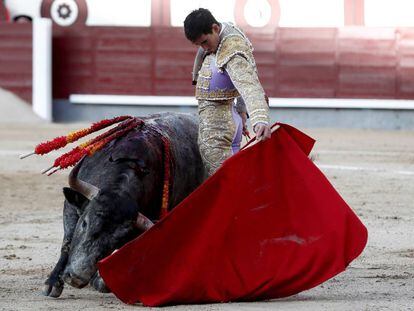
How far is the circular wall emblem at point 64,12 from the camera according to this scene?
14.4m

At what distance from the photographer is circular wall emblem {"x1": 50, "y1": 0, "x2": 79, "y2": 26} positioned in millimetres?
14445

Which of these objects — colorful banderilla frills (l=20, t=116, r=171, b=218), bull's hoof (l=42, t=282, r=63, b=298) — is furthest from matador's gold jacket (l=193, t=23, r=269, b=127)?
bull's hoof (l=42, t=282, r=63, b=298)

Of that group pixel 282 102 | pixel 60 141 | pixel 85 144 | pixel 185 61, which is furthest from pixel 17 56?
pixel 85 144

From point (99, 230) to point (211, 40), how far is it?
2.18 feet

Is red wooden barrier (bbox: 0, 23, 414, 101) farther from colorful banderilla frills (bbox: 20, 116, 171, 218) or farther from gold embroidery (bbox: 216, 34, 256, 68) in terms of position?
gold embroidery (bbox: 216, 34, 256, 68)

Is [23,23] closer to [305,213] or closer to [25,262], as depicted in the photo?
[25,262]

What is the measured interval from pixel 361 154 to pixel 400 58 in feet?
10.4

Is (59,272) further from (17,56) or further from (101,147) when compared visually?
(17,56)

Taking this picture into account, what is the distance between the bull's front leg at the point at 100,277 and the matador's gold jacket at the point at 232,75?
42 centimetres

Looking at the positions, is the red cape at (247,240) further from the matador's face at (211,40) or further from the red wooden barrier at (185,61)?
the red wooden barrier at (185,61)

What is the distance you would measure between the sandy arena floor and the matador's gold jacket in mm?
579

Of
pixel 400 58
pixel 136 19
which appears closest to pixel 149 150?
pixel 400 58

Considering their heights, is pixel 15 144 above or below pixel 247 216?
below

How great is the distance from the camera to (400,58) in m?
12.1
